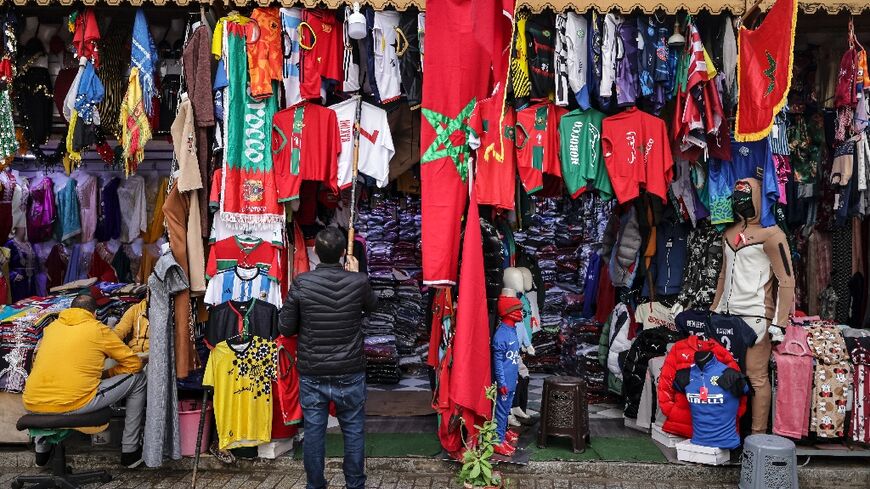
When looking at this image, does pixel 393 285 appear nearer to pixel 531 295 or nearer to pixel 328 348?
pixel 531 295

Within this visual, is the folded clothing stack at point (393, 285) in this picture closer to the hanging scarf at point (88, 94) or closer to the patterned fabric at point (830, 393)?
the hanging scarf at point (88, 94)

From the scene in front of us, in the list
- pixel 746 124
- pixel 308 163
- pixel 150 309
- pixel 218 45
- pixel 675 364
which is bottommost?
pixel 675 364

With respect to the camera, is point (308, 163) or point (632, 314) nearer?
point (308, 163)

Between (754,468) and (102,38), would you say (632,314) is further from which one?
(102,38)

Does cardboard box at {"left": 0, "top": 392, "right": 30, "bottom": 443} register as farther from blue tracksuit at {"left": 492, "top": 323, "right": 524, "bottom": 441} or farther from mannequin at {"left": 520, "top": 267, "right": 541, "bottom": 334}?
mannequin at {"left": 520, "top": 267, "right": 541, "bottom": 334}

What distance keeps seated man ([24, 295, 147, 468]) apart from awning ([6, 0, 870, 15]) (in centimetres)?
253

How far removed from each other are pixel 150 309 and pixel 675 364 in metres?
4.49

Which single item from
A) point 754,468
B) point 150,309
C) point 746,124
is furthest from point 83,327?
point 746,124

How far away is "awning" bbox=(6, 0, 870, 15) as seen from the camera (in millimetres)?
4953

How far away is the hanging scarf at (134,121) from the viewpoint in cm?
522

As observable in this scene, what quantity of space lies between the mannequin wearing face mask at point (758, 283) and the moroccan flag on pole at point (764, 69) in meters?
0.61

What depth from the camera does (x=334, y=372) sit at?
160 inches

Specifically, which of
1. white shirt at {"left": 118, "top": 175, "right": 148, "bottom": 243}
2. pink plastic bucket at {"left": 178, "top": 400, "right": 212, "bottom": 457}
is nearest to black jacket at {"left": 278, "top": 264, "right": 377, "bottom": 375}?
pink plastic bucket at {"left": 178, "top": 400, "right": 212, "bottom": 457}

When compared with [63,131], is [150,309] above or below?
below
